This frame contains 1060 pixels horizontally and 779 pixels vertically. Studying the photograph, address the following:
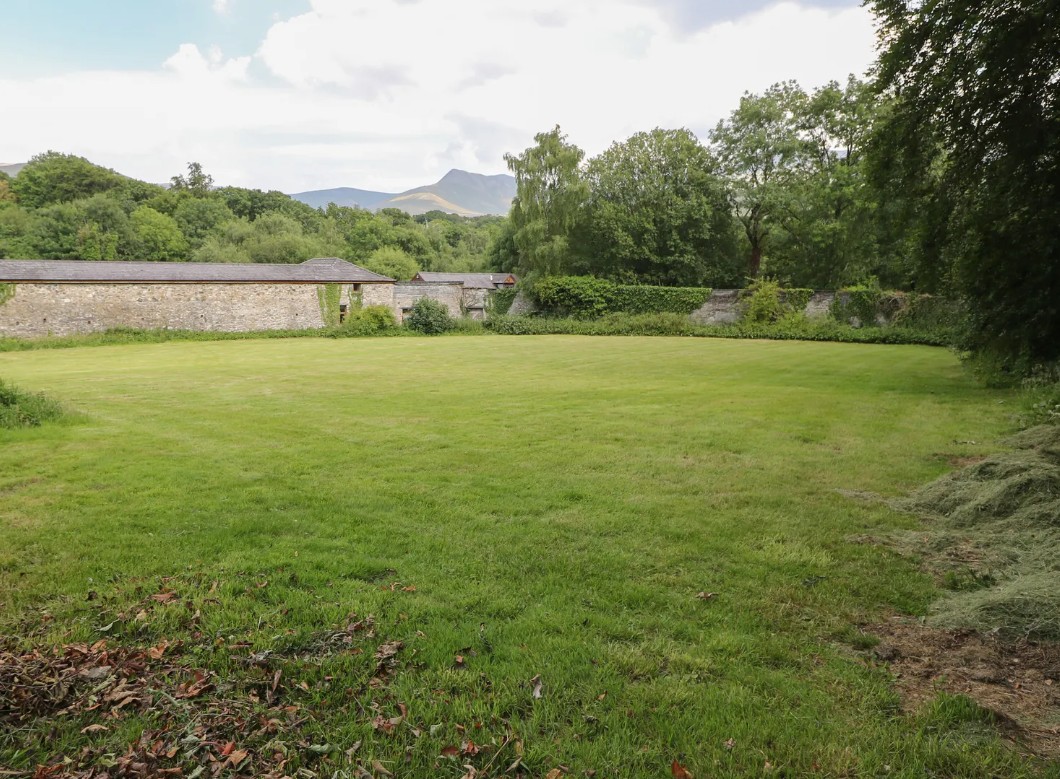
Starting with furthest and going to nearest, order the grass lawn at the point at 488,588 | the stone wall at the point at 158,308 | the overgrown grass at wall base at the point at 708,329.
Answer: the overgrown grass at wall base at the point at 708,329, the stone wall at the point at 158,308, the grass lawn at the point at 488,588

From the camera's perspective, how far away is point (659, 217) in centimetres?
3841

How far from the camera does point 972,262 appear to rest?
9.30m

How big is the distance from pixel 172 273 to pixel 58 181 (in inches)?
1732

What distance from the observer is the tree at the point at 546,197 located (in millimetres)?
35500

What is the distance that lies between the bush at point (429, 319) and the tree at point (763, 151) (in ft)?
66.2

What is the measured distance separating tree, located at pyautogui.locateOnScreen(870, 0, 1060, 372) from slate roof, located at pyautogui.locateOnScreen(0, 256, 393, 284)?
2820 centimetres

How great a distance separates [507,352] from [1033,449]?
53.9 feet

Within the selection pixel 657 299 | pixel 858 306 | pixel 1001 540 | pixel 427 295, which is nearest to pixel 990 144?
pixel 1001 540

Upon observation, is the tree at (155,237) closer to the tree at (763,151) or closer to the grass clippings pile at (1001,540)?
the tree at (763,151)

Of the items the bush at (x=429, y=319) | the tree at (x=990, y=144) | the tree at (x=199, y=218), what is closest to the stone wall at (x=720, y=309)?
the bush at (x=429, y=319)

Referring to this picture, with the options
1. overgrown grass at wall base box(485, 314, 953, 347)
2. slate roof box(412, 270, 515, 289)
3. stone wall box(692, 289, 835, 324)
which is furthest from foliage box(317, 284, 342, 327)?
stone wall box(692, 289, 835, 324)

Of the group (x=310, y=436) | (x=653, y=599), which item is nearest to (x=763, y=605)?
(x=653, y=599)

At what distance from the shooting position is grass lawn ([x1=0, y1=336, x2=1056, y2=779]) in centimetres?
248

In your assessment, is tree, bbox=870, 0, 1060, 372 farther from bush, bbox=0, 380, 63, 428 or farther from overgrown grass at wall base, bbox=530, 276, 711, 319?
overgrown grass at wall base, bbox=530, 276, 711, 319
